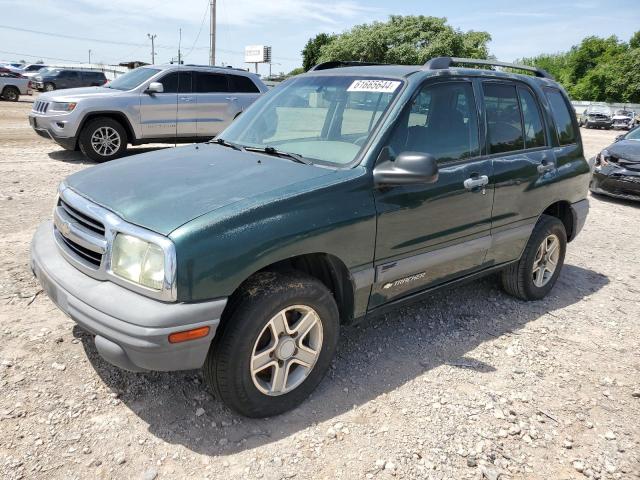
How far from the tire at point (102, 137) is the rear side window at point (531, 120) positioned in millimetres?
7691

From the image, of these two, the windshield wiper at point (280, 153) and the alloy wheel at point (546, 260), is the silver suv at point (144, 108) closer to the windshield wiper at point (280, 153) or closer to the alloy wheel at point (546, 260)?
the windshield wiper at point (280, 153)

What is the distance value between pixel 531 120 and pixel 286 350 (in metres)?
2.84

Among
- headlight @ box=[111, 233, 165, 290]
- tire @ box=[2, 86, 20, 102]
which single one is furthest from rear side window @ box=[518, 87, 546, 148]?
tire @ box=[2, 86, 20, 102]

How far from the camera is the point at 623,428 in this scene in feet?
9.73

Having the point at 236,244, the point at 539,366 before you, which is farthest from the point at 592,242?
A: the point at 236,244

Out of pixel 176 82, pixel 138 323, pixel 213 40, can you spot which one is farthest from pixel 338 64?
pixel 213 40

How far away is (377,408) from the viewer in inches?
118

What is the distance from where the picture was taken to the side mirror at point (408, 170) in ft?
9.32

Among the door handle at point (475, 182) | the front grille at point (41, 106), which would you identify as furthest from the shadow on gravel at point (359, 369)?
the front grille at point (41, 106)

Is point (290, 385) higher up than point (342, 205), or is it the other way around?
point (342, 205)

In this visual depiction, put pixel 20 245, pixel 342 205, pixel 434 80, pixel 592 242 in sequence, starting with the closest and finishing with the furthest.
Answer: pixel 342 205
pixel 434 80
pixel 20 245
pixel 592 242

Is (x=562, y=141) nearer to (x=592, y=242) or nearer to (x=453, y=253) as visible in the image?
(x=453, y=253)

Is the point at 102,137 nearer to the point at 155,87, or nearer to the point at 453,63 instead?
the point at 155,87

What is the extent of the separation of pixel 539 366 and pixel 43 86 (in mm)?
28553
